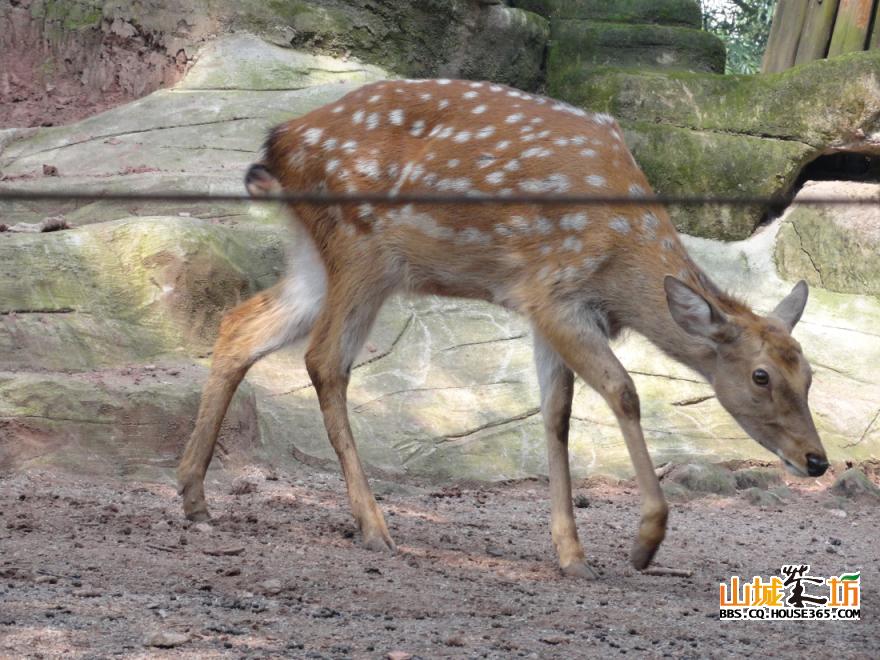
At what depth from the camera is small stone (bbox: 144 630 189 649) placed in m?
3.27

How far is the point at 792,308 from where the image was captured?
5051 millimetres

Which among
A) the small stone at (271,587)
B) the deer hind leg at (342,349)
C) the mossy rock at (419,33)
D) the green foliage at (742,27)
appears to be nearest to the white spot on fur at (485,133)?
the deer hind leg at (342,349)

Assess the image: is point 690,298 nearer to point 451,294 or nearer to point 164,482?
point 451,294

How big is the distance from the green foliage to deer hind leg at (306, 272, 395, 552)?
16672 mm

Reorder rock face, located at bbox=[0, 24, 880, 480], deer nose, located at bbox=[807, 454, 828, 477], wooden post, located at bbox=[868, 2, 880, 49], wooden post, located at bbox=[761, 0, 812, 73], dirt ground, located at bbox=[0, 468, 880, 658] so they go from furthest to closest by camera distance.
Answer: wooden post, located at bbox=[761, 0, 812, 73] → wooden post, located at bbox=[868, 2, 880, 49] → rock face, located at bbox=[0, 24, 880, 480] → deer nose, located at bbox=[807, 454, 828, 477] → dirt ground, located at bbox=[0, 468, 880, 658]

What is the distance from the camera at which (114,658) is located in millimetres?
3154

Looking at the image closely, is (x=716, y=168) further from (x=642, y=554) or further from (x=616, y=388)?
(x=642, y=554)

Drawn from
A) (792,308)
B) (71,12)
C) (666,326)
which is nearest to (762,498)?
(792,308)

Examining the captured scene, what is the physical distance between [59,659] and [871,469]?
5433mm

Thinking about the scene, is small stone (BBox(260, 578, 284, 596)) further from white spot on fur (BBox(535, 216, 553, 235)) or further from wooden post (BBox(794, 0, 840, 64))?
wooden post (BBox(794, 0, 840, 64))

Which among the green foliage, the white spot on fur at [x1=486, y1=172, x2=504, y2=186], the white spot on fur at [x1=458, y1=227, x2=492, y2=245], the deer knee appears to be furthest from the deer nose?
the green foliage

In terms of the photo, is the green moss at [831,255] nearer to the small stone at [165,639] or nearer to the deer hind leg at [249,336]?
the deer hind leg at [249,336]

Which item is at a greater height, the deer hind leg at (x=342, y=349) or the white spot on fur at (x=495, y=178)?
the white spot on fur at (x=495, y=178)

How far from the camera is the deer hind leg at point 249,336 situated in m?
5.28
